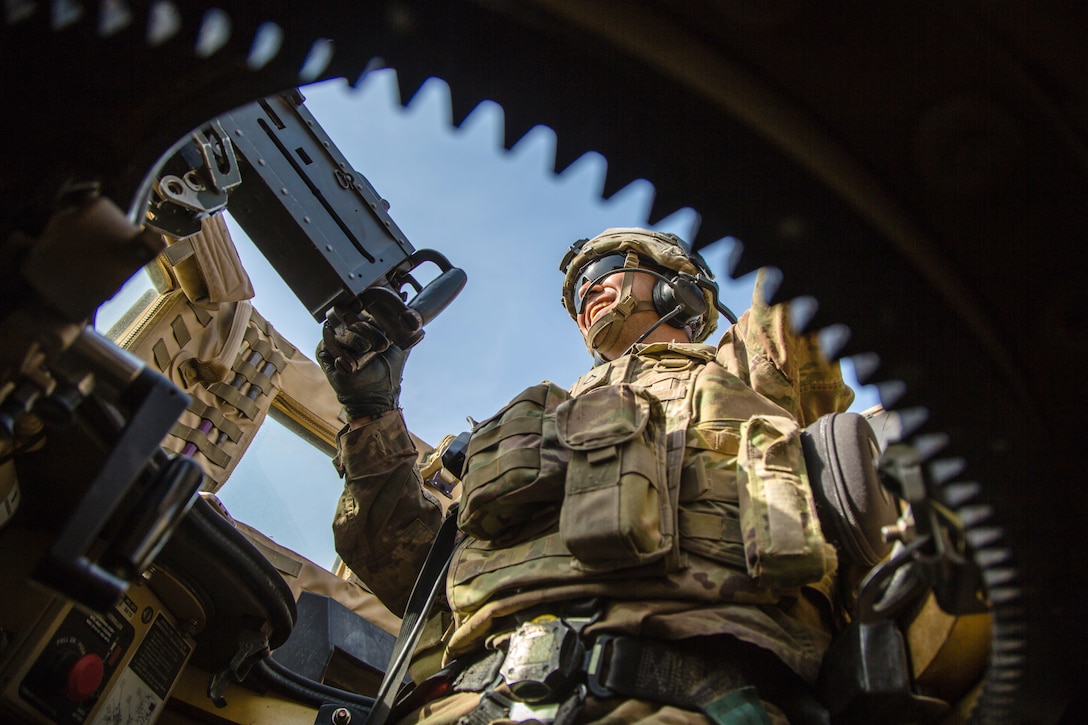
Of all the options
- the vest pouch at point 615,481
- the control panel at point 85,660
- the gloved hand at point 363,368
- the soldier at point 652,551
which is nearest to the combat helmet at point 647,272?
the soldier at point 652,551

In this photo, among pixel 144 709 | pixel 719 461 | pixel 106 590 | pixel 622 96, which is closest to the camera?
pixel 106 590

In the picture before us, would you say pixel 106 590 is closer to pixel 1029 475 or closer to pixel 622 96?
pixel 622 96

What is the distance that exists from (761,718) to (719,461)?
84cm

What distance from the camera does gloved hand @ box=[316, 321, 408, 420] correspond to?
3186 mm

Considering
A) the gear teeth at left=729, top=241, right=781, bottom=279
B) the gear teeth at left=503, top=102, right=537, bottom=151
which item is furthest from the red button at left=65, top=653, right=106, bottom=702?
the gear teeth at left=729, top=241, right=781, bottom=279

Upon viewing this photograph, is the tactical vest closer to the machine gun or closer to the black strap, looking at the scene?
the black strap

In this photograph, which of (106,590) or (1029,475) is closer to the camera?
(106,590)

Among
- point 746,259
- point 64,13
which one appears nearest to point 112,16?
point 64,13

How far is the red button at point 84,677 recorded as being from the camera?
197 centimetres

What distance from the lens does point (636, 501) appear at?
203 cm

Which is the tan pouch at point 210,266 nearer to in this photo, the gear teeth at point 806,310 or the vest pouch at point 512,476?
the vest pouch at point 512,476

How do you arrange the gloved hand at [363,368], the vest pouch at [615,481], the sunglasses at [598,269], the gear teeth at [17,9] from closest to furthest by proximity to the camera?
the gear teeth at [17,9]
the vest pouch at [615,481]
the gloved hand at [363,368]
the sunglasses at [598,269]

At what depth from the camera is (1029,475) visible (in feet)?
3.63

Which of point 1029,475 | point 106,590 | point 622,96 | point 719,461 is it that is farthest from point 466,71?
point 719,461
